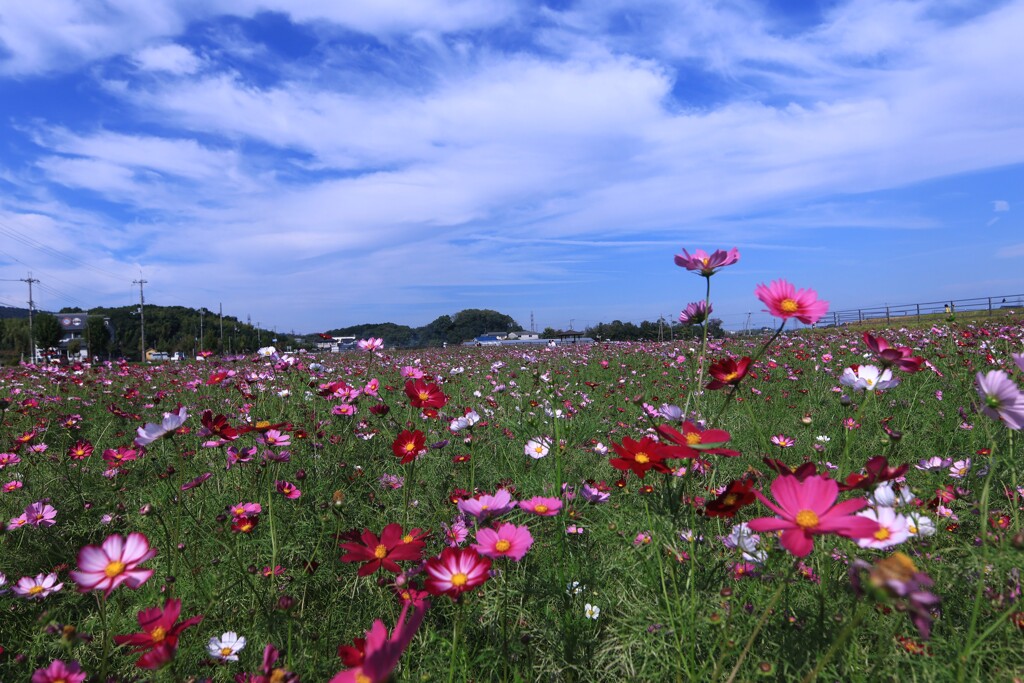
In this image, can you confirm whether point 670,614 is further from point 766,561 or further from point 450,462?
point 450,462

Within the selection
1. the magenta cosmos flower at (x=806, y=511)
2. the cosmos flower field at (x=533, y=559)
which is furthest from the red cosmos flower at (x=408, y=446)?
the magenta cosmos flower at (x=806, y=511)

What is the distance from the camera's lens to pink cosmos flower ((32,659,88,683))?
2.99ft

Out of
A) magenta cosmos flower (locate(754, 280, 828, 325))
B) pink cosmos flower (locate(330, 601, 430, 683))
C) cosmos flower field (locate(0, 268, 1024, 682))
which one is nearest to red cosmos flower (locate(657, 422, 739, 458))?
cosmos flower field (locate(0, 268, 1024, 682))

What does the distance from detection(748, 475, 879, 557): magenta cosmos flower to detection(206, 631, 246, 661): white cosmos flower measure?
1068 mm

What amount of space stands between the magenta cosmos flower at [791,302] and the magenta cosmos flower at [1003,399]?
249 mm

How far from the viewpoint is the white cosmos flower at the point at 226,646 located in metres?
1.13

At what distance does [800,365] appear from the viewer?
20.1 feet

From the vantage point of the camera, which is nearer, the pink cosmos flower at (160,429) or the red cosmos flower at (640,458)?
the red cosmos flower at (640,458)

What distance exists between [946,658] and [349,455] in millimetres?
2151

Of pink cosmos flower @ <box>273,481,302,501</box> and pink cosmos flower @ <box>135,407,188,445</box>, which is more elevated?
pink cosmos flower @ <box>135,407,188,445</box>

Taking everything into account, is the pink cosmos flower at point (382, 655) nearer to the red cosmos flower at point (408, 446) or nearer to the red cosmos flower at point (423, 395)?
the red cosmos flower at point (408, 446)

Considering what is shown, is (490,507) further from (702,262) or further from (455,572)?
(702,262)

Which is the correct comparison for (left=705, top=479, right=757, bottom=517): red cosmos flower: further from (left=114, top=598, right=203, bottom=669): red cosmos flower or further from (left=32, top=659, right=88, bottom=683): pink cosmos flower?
(left=32, top=659, right=88, bottom=683): pink cosmos flower

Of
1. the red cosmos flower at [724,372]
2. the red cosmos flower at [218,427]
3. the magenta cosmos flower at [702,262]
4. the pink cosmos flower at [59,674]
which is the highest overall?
the magenta cosmos flower at [702,262]
